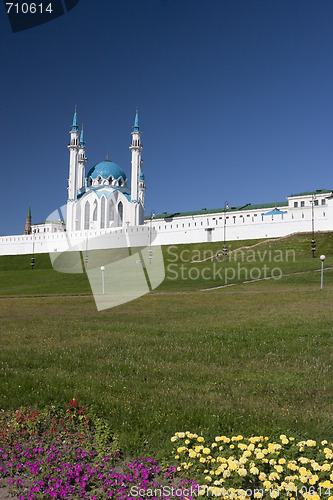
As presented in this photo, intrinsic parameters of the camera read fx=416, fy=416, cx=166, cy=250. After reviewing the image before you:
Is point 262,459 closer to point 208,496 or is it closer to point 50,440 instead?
point 208,496

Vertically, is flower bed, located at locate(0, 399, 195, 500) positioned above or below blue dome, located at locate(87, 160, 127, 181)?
below

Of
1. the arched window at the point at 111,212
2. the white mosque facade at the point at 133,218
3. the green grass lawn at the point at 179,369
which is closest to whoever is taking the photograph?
the green grass lawn at the point at 179,369

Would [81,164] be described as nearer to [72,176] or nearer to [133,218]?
[72,176]

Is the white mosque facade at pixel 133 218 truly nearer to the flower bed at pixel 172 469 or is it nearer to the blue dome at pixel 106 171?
the blue dome at pixel 106 171

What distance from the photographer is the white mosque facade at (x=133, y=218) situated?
7550cm

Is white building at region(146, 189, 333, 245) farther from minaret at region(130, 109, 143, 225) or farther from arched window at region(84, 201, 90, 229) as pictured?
arched window at region(84, 201, 90, 229)

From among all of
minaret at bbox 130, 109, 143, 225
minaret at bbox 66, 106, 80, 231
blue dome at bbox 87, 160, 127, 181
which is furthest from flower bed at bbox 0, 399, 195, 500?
blue dome at bbox 87, 160, 127, 181

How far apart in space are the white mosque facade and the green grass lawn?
194 feet

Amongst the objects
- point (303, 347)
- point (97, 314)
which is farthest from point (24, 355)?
point (97, 314)

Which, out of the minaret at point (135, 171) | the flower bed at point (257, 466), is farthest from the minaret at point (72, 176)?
the flower bed at point (257, 466)

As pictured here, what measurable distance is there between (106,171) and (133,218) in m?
18.5

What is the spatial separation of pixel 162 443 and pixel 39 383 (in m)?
3.25

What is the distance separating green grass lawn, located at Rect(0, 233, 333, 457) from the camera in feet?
19.7

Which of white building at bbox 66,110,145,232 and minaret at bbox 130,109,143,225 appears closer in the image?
minaret at bbox 130,109,143,225
